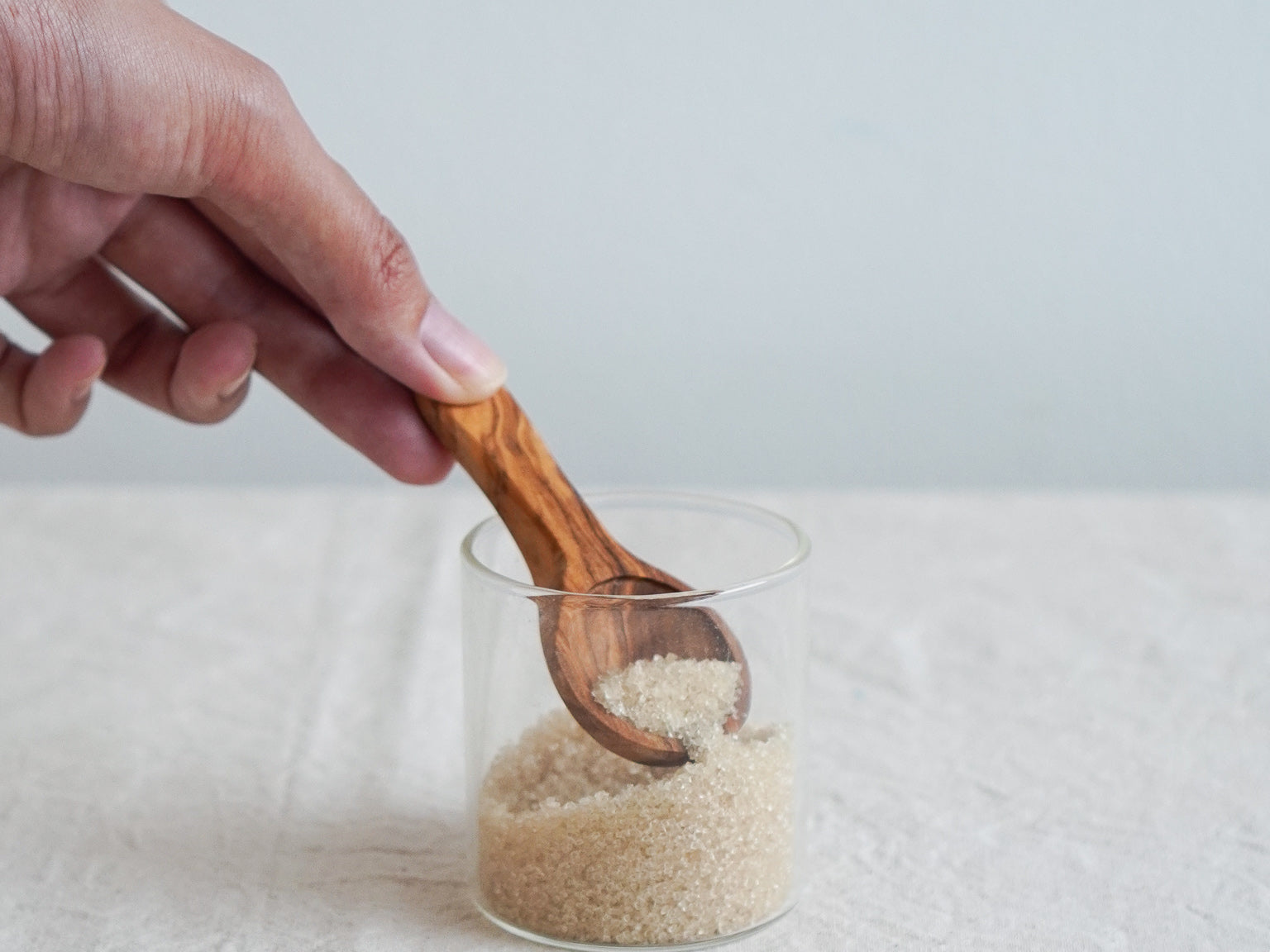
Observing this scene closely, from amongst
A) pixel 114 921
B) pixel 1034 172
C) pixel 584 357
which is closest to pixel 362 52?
pixel 584 357

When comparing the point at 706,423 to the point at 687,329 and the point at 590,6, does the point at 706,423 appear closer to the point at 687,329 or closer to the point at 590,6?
the point at 687,329

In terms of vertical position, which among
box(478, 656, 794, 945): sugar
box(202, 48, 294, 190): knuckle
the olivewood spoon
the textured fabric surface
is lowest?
the textured fabric surface

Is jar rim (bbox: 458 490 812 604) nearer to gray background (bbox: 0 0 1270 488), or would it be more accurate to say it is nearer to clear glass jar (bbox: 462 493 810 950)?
clear glass jar (bbox: 462 493 810 950)

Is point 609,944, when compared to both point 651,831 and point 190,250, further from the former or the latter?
point 190,250

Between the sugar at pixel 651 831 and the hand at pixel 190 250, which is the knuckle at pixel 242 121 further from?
the sugar at pixel 651 831

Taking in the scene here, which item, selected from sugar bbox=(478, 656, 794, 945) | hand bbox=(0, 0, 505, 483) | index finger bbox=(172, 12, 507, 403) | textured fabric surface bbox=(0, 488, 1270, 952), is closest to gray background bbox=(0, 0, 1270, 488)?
textured fabric surface bbox=(0, 488, 1270, 952)

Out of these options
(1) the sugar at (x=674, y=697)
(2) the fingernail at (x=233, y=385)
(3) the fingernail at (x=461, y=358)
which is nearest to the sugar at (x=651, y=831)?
(1) the sugar at (x=674, y=697)
